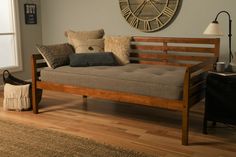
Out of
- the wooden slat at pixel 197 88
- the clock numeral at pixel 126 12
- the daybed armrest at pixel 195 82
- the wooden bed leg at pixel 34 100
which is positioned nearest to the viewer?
the daybed armrest at pixel 195 82

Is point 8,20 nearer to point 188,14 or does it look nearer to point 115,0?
point 115,0

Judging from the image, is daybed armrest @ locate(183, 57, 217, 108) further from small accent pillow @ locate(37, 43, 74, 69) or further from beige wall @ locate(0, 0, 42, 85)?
beige wall @ locate(0, 0, 42, 85)

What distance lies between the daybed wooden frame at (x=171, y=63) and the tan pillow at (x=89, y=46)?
0.40 meters

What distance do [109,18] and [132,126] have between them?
1847 mm

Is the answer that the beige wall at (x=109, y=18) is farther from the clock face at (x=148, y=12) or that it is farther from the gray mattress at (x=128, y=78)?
the gray mattress at (x=128, y=78)

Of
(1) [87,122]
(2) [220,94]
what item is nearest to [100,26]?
(1) [87,122]

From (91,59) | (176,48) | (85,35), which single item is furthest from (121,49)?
(176,48)

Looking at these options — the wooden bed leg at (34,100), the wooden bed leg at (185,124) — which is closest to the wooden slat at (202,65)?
the wooden bed leg at (185,124)

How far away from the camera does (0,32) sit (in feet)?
14.6

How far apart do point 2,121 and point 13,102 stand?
1.26ft

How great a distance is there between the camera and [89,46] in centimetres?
362

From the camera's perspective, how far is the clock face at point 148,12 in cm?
369

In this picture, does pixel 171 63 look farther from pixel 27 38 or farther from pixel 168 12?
pixel 27 38

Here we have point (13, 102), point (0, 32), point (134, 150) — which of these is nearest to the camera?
point (134, 150)
